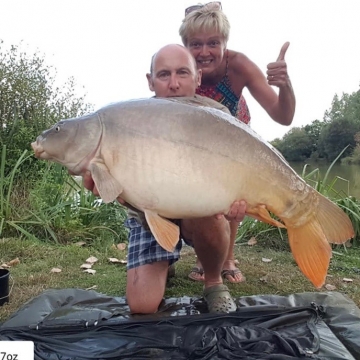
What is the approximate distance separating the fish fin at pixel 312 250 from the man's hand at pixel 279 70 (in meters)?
0.65

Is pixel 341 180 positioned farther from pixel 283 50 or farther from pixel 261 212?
pixel 261 212

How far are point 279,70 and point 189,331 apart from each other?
1.04 metres

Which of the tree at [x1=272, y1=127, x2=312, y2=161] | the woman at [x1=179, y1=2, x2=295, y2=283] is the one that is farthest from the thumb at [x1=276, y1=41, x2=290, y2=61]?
the tree at [x1=272, y1=127, x2=312, y2=161]

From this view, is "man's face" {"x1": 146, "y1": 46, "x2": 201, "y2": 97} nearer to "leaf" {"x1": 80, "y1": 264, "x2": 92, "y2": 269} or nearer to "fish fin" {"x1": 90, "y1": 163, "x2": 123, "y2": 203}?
"fish fin" {"x1": 90, "y1": 163, "x2": 123, "y2": 203}

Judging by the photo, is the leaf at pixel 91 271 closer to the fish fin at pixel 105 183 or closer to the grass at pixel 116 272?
the grass at pixel 116 272

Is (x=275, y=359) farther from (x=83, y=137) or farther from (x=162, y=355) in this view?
(x=83, y=137)

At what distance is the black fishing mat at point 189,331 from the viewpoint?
1.34 metres

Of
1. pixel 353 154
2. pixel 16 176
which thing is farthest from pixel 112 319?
pixel 353 154

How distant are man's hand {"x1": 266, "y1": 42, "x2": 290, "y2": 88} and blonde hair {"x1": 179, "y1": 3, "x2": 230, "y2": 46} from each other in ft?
1.34

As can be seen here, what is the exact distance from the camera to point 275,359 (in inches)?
49.7

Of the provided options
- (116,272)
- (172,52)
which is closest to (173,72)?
(172,52)

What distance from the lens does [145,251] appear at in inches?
73.1

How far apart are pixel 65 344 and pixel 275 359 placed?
2.06ft

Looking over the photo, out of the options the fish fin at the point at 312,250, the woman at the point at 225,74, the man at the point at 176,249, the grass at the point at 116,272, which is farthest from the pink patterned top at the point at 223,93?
the fish fin at the point at 312,250
